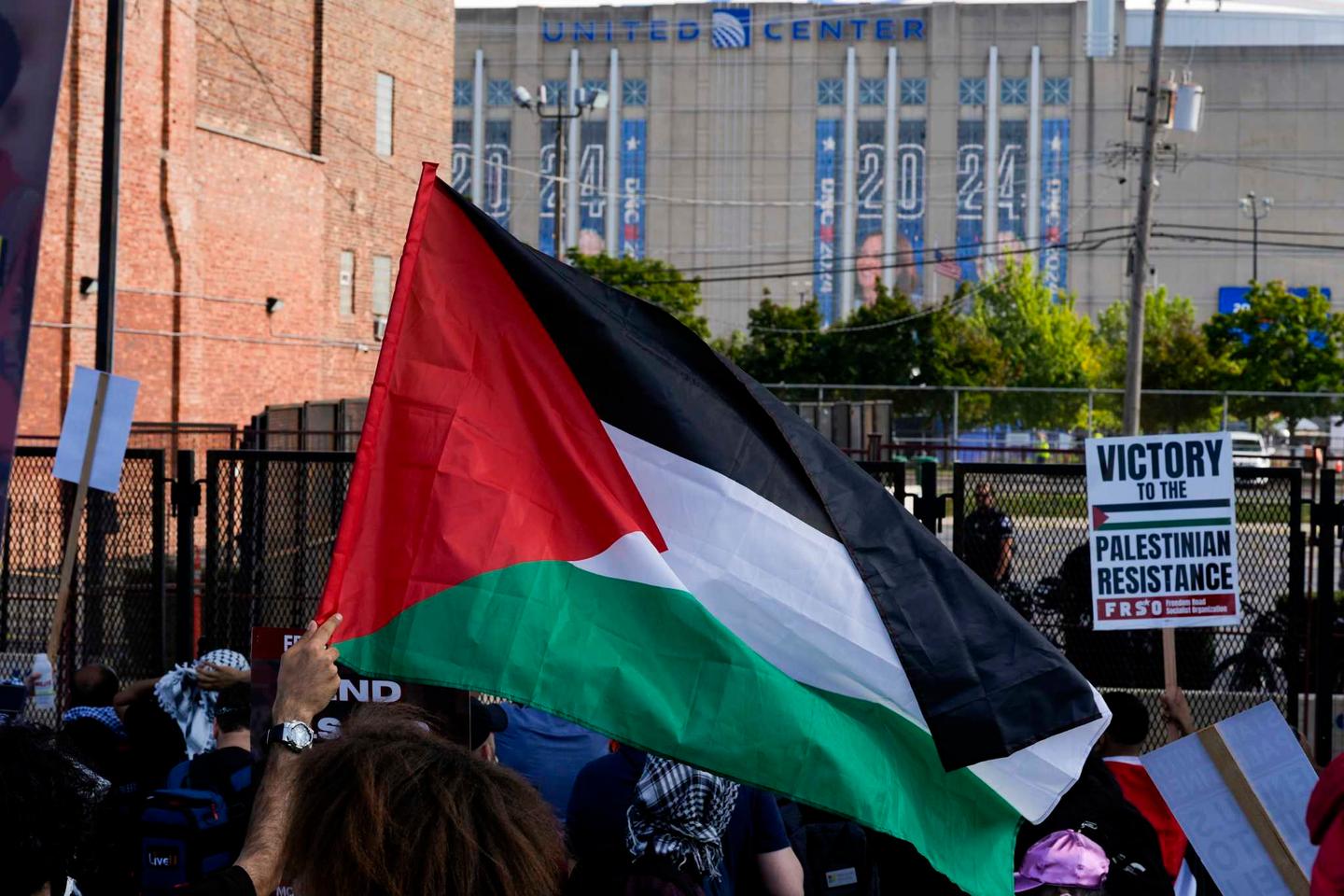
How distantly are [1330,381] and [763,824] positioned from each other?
2026 inches

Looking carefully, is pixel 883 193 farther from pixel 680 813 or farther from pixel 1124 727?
pixel 680 813

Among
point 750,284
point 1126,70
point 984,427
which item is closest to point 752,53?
point 750,284

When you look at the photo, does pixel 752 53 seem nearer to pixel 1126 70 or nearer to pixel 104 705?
pixel 1126 70

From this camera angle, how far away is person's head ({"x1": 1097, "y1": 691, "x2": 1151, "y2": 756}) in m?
5.85

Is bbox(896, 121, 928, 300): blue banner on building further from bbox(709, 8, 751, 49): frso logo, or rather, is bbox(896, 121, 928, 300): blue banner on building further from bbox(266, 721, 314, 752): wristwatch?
bbox(266, 721, 314, 752): wristwatch

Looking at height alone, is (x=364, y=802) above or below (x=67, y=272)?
below

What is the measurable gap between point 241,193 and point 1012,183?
61.3m

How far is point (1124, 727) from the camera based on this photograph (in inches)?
231

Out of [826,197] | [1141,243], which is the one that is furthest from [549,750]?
[826,197]

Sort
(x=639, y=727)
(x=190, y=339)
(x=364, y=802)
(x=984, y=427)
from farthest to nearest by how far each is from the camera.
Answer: (x=984, y=427), (x=190, y=339), (x=639, y=727), (x=364, y=802)

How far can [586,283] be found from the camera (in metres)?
4.30

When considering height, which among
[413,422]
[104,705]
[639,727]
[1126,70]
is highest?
[1126,70]

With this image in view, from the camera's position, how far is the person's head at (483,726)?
16.5 ft

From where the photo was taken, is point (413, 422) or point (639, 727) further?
point (413, 422)
